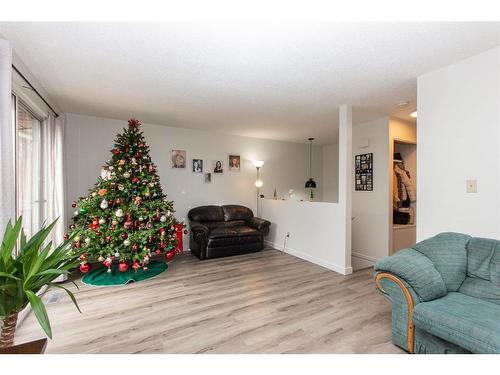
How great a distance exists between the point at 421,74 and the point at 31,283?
343 centimetres

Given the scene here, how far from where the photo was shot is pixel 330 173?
20.4ft

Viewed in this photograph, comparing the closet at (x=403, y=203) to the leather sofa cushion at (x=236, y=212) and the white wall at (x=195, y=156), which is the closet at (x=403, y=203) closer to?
the white wall at (x=195, y=156)

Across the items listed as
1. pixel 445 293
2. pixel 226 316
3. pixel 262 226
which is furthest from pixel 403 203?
pixel 226 316

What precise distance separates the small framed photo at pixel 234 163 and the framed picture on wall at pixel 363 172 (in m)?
2.39

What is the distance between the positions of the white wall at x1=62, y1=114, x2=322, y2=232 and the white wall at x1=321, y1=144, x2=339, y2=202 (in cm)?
16

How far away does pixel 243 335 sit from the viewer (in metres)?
1.93

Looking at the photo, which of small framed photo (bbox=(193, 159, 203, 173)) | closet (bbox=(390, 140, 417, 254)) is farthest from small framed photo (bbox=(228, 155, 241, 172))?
closet (bbox=(390, 140, 417, 254))

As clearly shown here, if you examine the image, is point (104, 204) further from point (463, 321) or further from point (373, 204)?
point (373, 204)

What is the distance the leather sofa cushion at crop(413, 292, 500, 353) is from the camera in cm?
130

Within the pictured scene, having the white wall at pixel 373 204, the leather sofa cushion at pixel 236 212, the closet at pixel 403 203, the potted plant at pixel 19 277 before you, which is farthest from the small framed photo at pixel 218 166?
the potted plant at pixel 19 277

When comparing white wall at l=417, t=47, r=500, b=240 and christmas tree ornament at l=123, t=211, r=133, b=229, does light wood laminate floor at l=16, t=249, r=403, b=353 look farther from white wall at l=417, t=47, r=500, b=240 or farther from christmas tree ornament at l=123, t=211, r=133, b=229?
white wall at l=417, t=47, r=500, b=240

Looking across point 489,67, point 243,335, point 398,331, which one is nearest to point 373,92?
point 489,67

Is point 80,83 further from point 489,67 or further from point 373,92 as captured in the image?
point 489,67

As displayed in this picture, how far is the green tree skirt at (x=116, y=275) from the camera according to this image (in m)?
2.99
